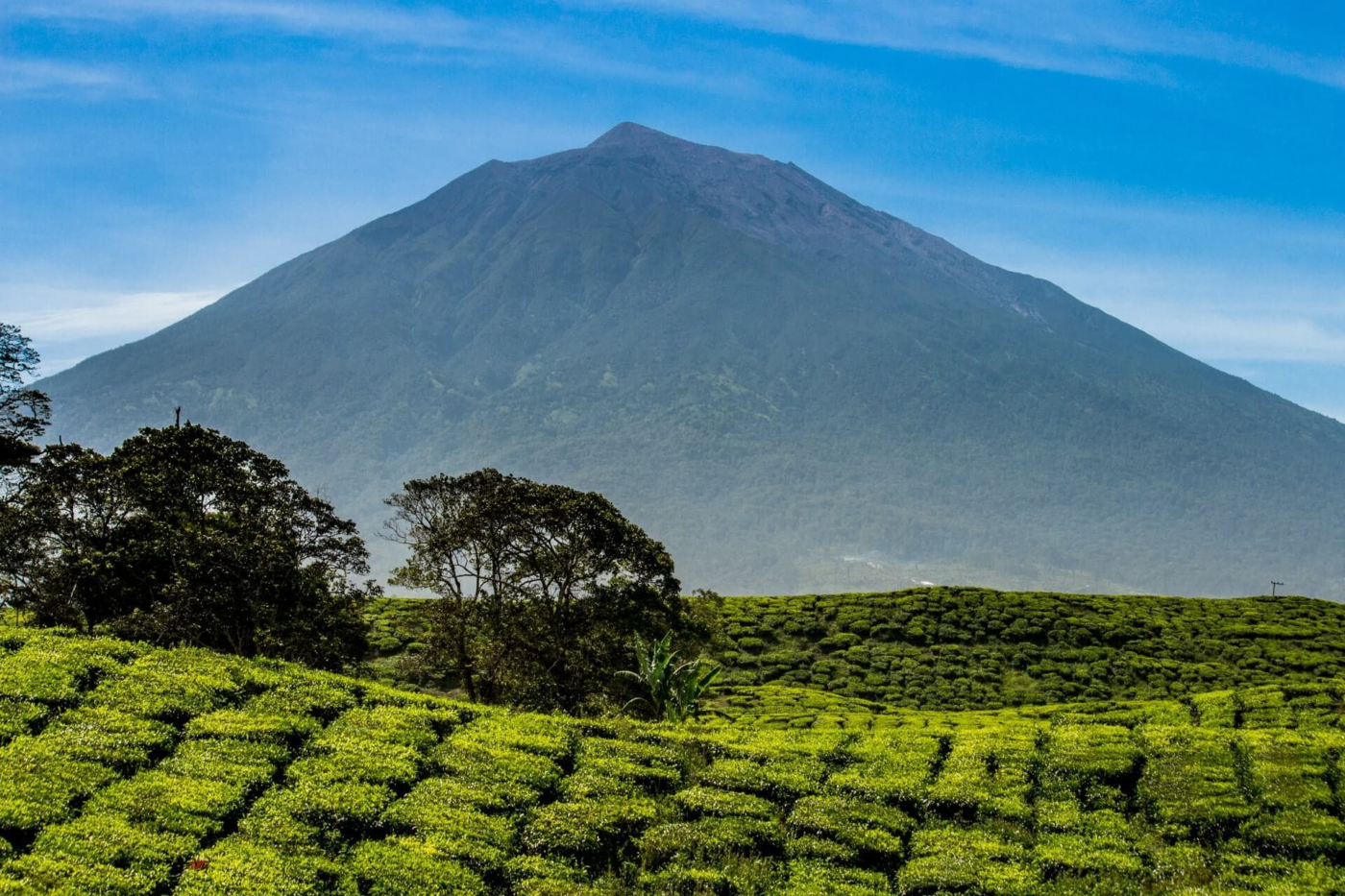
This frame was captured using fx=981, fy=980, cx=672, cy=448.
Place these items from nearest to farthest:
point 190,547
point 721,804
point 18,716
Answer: point 18,716
point 721,804
point 190,547

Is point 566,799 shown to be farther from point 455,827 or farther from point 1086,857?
point 1086,857

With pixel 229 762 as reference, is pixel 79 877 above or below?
below

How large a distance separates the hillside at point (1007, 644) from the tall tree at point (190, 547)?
8647 mm

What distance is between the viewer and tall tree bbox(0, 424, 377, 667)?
23828 millimetres

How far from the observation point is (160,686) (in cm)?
1809

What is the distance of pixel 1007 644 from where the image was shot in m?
45.4

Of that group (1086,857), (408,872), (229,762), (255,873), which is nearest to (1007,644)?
(1086,857)

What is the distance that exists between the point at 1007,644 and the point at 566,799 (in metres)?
33.8

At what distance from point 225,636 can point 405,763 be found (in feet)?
31.2

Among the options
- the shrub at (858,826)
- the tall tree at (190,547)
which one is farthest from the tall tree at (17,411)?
the shrub at (858,826)

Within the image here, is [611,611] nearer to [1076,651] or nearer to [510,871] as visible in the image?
[510,871]

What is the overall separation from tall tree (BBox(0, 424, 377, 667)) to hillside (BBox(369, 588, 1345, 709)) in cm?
865

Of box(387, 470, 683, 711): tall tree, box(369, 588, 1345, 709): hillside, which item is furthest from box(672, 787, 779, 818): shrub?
box(369, 588, 1345, 709): hillside

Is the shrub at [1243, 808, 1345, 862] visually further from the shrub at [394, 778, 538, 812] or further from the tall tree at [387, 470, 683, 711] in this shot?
the tall tree at [387, 470, 683, 711]
